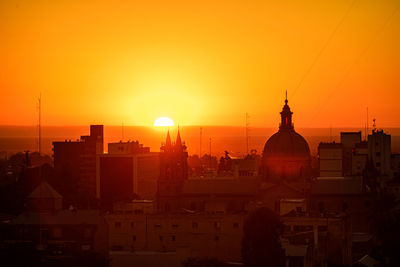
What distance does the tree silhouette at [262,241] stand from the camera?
64.2 metres

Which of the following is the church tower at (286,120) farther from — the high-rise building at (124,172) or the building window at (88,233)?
the high-rise building at (124,172)

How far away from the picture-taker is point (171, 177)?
8925 cm

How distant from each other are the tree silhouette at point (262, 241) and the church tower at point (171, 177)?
18526 mm

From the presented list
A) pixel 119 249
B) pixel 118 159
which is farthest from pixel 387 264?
pixel 118 159

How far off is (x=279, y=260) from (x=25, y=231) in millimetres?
20426

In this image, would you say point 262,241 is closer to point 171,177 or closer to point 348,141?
point 171,177

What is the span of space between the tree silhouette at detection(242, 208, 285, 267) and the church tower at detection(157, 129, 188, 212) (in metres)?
18.5

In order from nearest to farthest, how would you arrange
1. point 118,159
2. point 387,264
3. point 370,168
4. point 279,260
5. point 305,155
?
point 279,260, point 387,264, point 305,155, point 370,168, point 118,159

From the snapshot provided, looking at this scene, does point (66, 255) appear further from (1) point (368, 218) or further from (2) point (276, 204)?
(1) point (368, 218)

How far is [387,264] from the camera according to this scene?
224ft

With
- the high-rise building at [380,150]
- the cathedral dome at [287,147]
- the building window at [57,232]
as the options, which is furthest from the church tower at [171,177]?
the high-rise building at [380,150]

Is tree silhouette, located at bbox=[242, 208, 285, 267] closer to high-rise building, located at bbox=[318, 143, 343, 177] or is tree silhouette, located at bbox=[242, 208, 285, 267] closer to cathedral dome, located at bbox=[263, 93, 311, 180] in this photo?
cathedral dome, located at bbox=[263, 93, 311, 180]

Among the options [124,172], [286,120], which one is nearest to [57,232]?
[286,120]

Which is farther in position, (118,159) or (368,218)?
(118,159)
